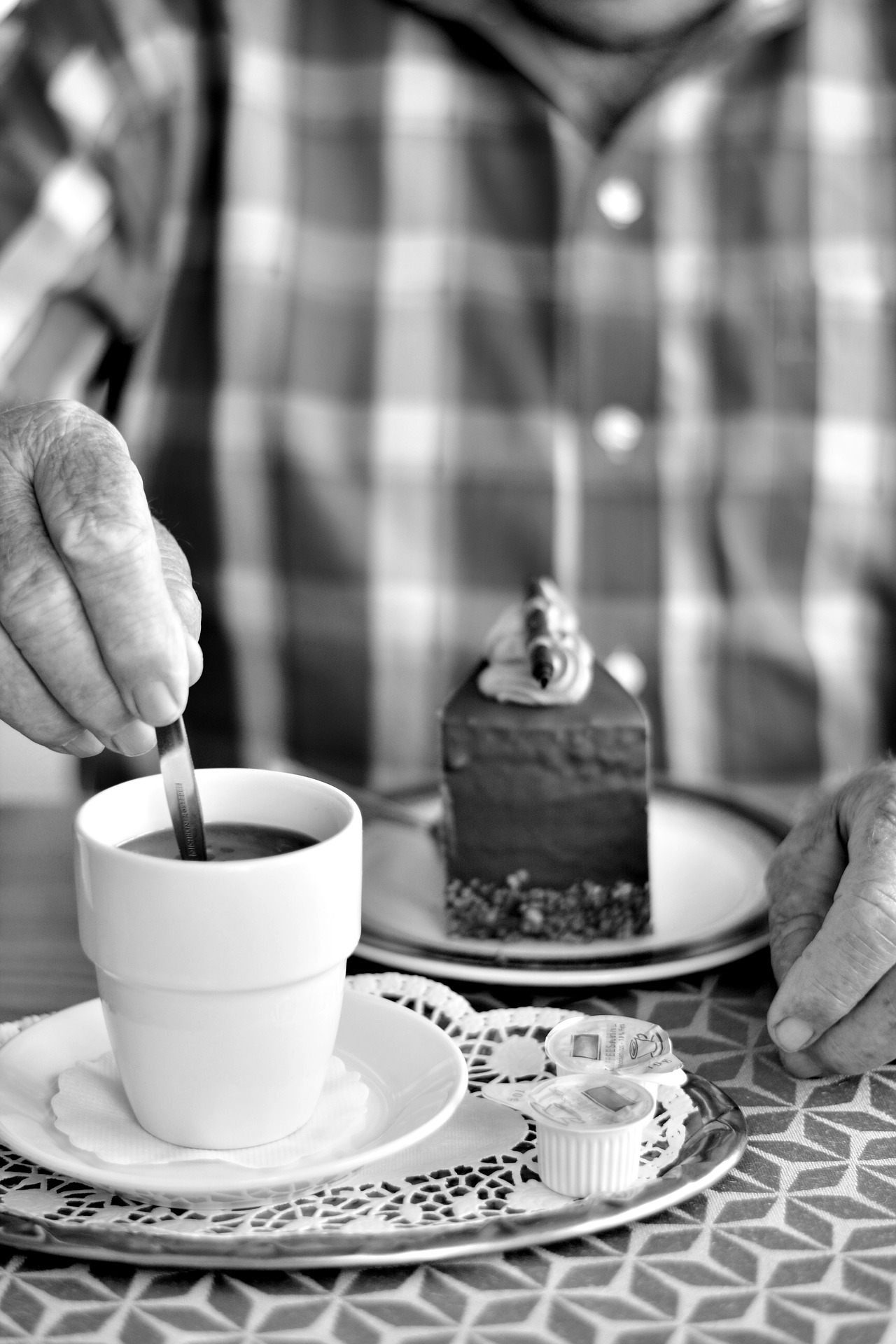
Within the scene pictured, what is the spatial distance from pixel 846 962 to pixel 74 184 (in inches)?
54.8

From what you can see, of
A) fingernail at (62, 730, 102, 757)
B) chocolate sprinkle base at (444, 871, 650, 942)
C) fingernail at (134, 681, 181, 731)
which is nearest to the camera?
fingernail at (134, 681, 181, 731)

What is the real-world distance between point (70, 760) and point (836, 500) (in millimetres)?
1025

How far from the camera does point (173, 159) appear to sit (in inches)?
73.0

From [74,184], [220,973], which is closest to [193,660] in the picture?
[220,973]

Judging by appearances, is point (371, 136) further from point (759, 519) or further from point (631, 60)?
point (759, 519)

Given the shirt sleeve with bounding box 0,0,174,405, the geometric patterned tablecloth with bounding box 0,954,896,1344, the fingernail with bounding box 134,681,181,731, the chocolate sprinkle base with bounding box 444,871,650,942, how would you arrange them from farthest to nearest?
the shirt sleeve with bounding box 0,0,174,405
the chocolate sprinkle base with bounding box 444,871,650,942
the fingernail with bounding box 134,681,181,731
the geometric patterned tablecloth with bounding box 0,954,896,1344

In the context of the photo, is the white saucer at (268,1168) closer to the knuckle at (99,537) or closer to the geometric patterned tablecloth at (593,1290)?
the geometric patterned tablecloth at (593,1290)

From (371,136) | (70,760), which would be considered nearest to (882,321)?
(371,136)

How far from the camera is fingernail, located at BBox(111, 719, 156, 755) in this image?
0.89m

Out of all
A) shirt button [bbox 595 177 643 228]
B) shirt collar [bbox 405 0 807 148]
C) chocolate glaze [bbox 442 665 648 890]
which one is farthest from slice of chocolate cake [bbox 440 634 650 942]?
shirt collar [bbox 405 0 807 148]

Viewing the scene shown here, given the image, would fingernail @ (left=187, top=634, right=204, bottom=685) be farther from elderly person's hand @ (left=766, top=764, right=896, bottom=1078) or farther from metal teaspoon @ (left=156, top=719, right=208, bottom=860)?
elderly person's hand @ (left=766, top=764, right=896, bottom=1078)

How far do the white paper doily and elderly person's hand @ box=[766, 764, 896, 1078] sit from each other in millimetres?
102

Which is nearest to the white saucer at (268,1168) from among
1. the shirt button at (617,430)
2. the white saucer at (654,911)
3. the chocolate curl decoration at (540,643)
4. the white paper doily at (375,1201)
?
the white paper doily at (375,1201)

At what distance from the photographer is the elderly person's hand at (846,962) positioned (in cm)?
87
